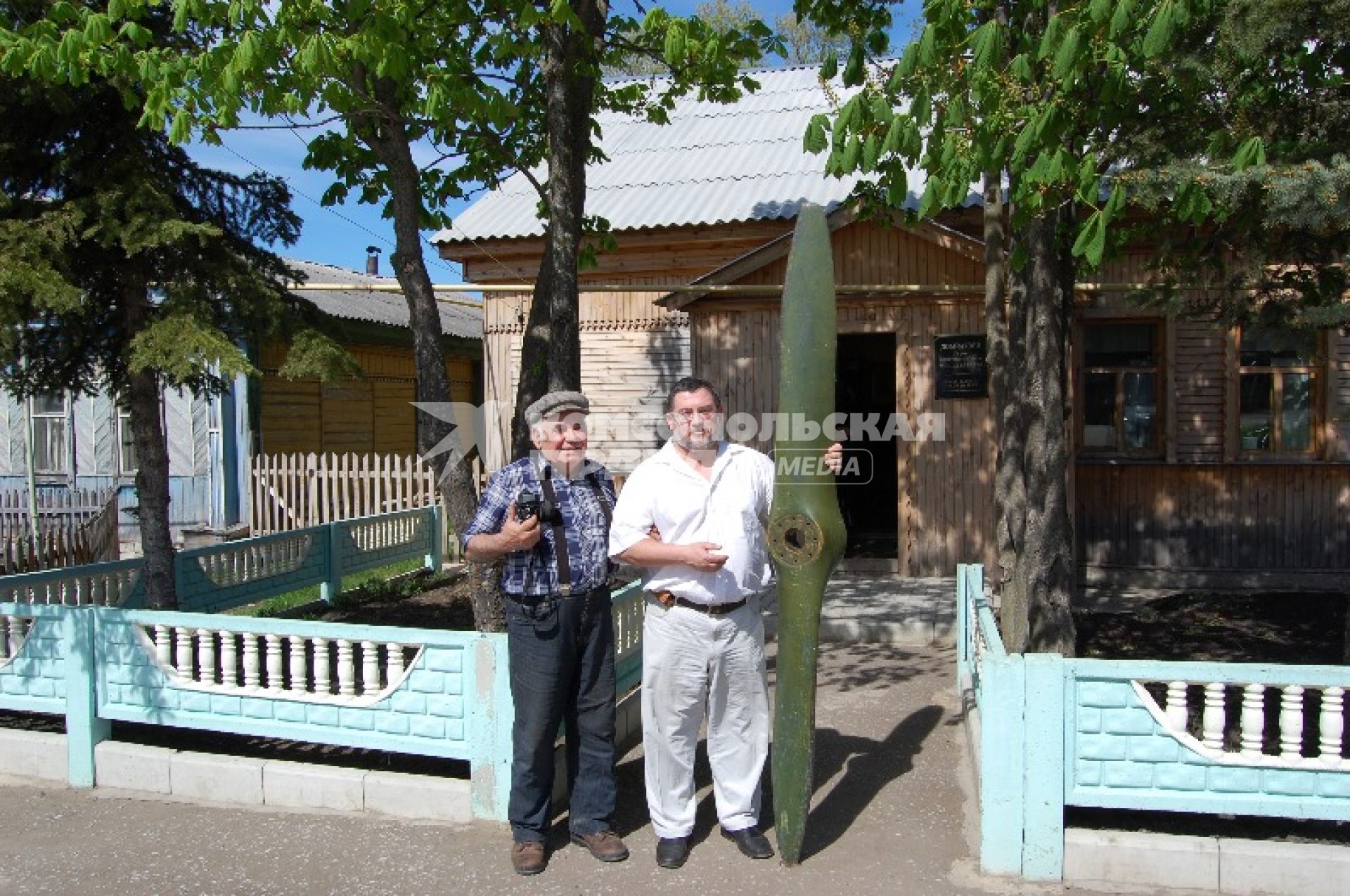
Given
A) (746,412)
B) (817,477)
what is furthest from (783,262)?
(817,477)

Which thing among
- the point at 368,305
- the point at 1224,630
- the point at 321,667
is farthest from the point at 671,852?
the point at 368,305

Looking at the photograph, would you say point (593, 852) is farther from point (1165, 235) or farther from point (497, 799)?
point (1165, 235)

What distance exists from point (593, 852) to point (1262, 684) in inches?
104

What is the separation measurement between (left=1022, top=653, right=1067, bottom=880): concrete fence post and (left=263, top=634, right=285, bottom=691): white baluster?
333cm

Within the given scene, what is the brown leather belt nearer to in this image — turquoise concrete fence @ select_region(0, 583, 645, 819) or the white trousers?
the white trousers

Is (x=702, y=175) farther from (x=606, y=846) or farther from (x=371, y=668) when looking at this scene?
(x=606, y=846)

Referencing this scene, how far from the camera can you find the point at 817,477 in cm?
399

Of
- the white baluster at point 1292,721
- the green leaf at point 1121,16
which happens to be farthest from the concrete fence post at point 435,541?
the white baluster at point 1292,721

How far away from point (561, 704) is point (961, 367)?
6.64 m

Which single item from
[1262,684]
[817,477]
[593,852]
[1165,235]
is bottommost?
[593,852]

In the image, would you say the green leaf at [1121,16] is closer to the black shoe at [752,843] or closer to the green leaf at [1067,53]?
the green leaf at [1067,53]

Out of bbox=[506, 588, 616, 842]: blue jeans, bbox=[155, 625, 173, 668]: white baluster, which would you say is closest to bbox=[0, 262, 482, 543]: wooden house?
bbox=[155, 625, 173, 668]: white baluster

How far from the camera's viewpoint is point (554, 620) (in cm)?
414

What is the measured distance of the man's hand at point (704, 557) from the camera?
3.89 m
